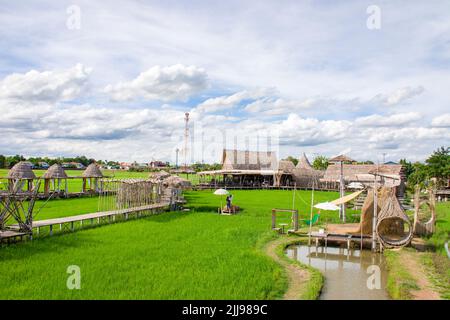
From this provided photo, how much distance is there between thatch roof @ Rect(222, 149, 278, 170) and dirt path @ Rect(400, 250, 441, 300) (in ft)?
125

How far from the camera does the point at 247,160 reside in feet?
167

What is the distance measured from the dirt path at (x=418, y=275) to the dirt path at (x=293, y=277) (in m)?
2.32

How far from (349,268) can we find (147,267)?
5.54m

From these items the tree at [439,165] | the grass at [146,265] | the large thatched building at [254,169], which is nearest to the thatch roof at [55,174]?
the grass at [146,265]

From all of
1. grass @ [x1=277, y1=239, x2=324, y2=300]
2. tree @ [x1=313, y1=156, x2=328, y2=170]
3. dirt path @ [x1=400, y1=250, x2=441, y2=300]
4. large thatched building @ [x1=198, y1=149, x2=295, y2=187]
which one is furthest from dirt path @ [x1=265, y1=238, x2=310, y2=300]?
tree @ [x1=313, y1=156, x2=328, y2=170]

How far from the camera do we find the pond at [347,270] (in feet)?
26.9

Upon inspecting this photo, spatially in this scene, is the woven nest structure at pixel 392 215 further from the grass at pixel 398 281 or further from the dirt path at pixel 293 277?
the dirt path at pixel 293 277

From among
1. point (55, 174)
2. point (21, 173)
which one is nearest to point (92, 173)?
point (55, 174)

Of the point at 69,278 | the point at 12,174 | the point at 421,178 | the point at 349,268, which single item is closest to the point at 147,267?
the point at 69,278

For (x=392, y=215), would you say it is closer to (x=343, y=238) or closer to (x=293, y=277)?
(x=343, y=238)

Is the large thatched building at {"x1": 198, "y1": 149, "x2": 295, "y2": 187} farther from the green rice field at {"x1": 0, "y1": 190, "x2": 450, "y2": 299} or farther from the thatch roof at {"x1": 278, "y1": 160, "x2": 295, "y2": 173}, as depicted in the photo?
the green rice field at {"x1": 0, "y1": 190, "x2": 450, "y2": 299}

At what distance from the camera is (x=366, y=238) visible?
13.1m

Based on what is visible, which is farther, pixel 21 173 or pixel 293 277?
pixel 21 173

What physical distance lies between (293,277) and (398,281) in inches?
94.2
